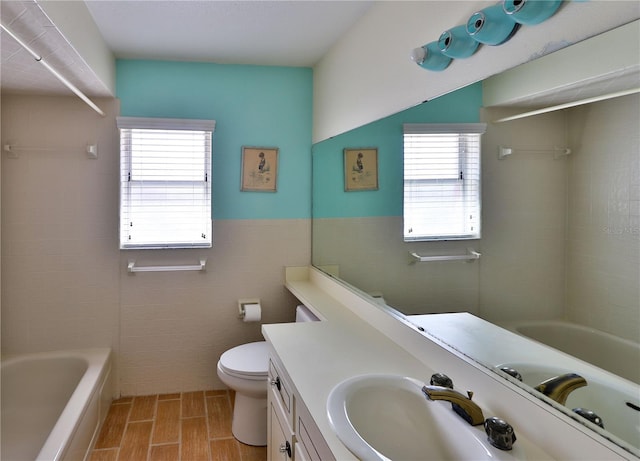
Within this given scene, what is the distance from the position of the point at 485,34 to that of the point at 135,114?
7.95 feet

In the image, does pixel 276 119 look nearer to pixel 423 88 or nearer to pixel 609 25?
pixel 423 88

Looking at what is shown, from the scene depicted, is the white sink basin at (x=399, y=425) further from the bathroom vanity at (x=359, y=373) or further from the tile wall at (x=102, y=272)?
the tile wall at (x=102, y=272)

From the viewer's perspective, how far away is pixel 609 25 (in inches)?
37.3

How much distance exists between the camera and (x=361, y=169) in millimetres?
2459

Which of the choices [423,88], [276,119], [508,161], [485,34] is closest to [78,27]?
[276,119]

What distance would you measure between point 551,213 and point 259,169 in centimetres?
231

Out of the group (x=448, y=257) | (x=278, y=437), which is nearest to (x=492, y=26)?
(x=448, y=257)

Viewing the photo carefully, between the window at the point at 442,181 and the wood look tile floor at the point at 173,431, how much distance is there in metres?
1.63

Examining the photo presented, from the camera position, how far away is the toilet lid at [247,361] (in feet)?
7.95

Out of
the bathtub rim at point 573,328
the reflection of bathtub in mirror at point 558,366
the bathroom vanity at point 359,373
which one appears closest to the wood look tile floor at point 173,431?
the bathroom vanity at point 359,373

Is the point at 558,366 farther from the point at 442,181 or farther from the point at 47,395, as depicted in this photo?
the point at 47,395

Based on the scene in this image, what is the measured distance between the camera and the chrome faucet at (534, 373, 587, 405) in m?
1.02

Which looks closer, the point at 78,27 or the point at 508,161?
the point at 508,161

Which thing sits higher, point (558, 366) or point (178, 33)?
point (178, 33)
